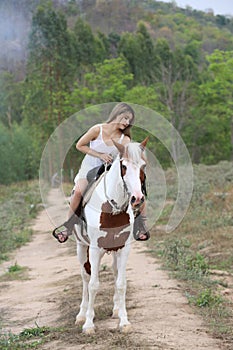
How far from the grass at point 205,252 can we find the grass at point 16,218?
3616 millimetres

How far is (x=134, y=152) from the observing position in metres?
5.58

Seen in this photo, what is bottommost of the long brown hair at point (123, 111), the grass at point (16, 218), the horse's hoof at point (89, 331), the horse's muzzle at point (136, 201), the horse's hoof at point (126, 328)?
the grass at point (16, 218)

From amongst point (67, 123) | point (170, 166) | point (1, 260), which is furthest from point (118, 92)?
point (67, 123)

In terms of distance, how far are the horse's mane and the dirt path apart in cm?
163

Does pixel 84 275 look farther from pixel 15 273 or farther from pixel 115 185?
pixel 15 273

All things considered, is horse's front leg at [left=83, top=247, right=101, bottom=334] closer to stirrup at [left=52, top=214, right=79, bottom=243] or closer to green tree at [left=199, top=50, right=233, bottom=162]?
stirrup at [left=52, top=214, right=79, bottom=243]

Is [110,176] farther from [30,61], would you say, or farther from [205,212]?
[30,61]

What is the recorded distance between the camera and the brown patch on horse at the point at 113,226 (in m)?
6.10

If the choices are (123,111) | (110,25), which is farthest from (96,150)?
(110,25)

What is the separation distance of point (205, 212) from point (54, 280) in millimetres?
6430

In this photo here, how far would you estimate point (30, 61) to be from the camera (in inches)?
1790

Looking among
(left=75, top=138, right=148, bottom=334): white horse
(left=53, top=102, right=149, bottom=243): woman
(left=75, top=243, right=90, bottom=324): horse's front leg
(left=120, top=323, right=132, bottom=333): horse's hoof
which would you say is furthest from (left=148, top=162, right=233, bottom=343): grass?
(left=53, top=102, right=149, bottom=243): woman

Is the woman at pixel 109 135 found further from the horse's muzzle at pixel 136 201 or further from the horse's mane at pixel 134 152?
the horse's muzzle at pixel 136 201

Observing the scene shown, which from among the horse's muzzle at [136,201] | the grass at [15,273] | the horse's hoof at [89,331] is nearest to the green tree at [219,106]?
the grass at [15,273]
